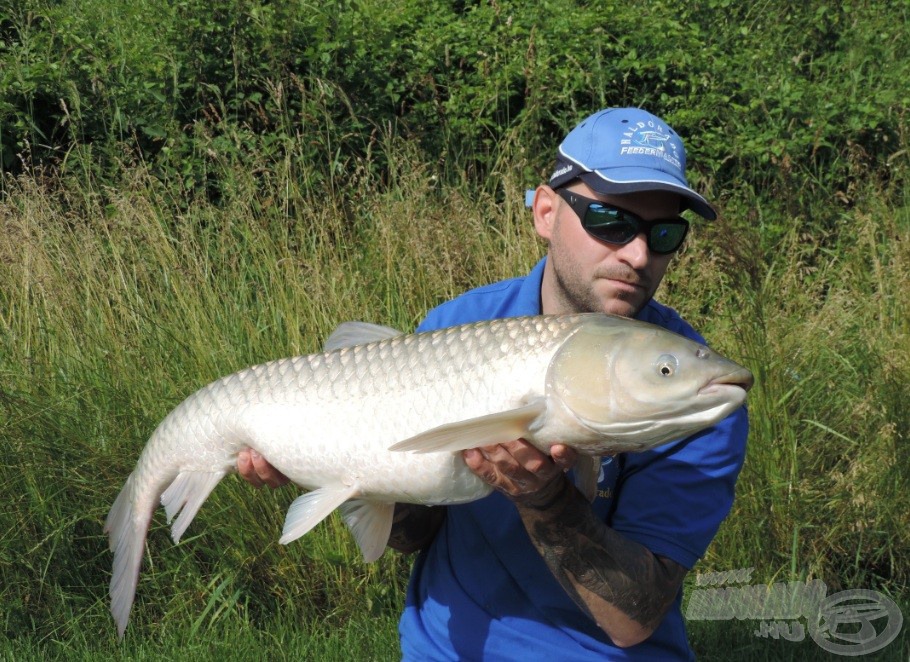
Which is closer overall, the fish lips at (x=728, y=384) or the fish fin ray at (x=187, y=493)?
the fish lips at (x=728, y=384)

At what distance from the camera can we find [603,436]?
80.9 inches

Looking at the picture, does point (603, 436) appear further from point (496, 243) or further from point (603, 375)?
point (496, 243)

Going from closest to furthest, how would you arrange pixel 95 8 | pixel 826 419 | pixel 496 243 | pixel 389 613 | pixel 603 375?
pixel 603 375
pixel 389 613
pixel 826 419
pixel 496 243
pixel 95 8

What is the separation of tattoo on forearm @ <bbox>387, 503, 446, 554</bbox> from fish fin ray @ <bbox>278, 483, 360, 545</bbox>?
366 mm

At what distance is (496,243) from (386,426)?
9.94ft

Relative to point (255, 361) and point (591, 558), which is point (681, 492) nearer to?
point (591, 558)

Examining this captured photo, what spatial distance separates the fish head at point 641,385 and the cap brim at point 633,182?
589 mm

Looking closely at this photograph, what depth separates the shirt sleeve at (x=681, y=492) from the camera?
242 cm

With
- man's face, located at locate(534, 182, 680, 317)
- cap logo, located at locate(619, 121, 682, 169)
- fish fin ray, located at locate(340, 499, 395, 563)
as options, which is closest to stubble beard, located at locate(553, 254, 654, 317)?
man's face, located at locate(534, 182, 680, 317)

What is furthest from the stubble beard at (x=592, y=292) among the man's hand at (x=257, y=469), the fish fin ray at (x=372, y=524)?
the man's hand at (x=257, y=469)

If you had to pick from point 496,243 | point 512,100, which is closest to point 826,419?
point 496,243

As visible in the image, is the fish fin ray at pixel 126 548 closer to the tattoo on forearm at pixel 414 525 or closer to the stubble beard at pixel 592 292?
the tattoo on forearm at pixel 414 525

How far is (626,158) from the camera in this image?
265 centimetres

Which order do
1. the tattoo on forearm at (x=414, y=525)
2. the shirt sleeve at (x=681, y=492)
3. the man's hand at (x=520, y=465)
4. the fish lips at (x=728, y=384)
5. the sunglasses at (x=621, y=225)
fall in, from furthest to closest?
the tattoo on forearm at (x=414, y=525) → the sunglasses at (x=621, y=225) → the shirt sleeve at (x=681, y=492) → the man's hand at (x=520, y=465) → the fish lips at (x=728, y=384)
